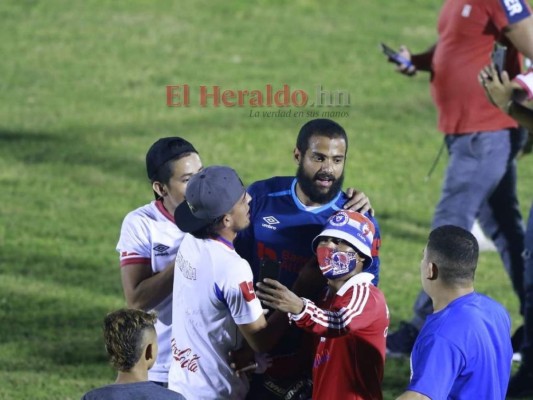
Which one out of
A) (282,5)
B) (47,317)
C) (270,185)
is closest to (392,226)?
(47,317)

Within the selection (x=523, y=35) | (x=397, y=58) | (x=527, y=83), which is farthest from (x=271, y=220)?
(x=397, y=58)

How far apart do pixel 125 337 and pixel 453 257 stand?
1387 mm

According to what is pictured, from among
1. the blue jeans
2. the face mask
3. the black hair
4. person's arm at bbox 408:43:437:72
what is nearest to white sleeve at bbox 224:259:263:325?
the face mask

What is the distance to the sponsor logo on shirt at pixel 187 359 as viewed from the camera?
596 cm

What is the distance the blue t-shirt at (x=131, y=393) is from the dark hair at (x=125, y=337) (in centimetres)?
11

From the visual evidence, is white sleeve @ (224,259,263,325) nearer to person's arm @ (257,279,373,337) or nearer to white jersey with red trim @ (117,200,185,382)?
person's arm @ (257,279,373,337)

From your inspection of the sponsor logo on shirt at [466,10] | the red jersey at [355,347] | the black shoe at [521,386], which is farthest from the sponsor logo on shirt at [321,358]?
the sponsor logo on shirt at [466,10]

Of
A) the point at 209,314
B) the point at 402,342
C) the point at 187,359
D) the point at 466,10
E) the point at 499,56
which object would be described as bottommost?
the point at 402,342

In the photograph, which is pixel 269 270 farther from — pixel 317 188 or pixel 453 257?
pixel 453 257

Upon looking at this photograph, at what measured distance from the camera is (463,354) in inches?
209

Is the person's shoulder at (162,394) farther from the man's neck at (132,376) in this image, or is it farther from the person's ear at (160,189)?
the person's ear at (160,189)

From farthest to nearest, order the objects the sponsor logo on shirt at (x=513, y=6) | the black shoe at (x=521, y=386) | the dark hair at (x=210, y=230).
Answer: the sponsor logo on shirt at (x=513, y=6) → the black shoe at (x=521, y=386) → the dark hair at (x=210, y=230)

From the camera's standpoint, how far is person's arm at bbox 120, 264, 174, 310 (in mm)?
6398

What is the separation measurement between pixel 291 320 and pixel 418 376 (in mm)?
668
